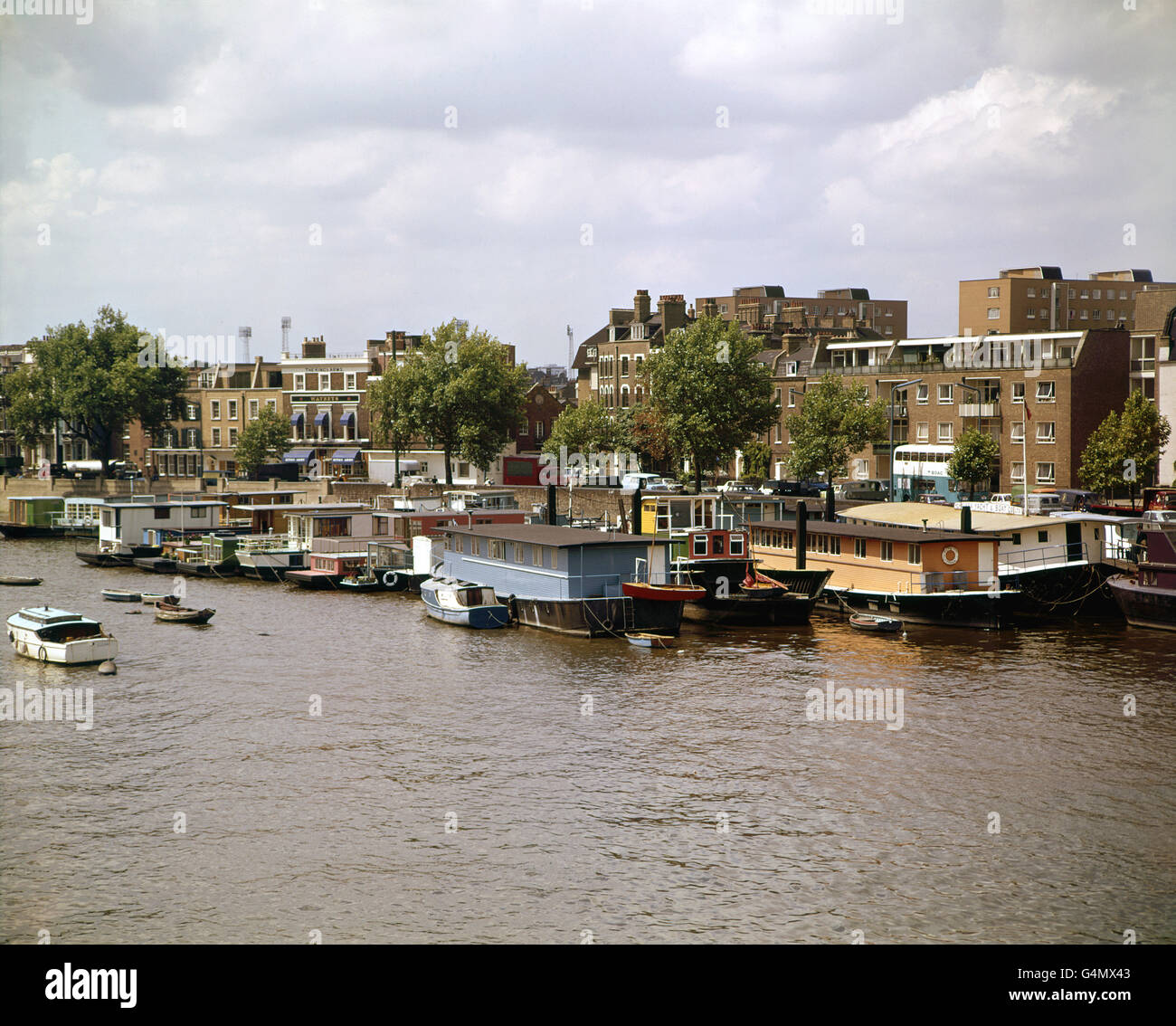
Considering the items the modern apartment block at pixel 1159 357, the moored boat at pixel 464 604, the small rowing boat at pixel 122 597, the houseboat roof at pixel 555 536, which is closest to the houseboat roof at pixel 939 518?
the houseboat roof at pixel 555 536

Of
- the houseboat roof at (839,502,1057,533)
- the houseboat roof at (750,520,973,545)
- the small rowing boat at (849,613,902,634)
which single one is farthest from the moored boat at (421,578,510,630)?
the houseboat roof at (839,502,1057,533)

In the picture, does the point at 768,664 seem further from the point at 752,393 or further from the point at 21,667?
the point at 752,393

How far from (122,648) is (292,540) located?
28497mm

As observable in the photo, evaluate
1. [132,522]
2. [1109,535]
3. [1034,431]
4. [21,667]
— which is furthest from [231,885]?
[1034,431]

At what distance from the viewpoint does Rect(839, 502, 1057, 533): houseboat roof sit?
6088cm

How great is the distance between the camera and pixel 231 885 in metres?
26.1

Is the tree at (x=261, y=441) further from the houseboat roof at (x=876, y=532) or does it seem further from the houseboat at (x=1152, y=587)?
the houseboat at (x=1152, y=587)

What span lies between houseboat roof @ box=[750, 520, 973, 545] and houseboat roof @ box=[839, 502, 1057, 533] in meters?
1.77

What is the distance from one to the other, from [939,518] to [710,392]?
31.2 meters

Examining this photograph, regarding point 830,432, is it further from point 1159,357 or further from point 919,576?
point 919,576

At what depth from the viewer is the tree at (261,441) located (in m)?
128

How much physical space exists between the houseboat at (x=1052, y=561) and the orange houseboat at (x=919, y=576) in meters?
1.07

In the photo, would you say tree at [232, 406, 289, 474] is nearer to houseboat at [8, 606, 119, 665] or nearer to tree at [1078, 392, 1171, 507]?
tree at [1078, 392, 1171, 507]
